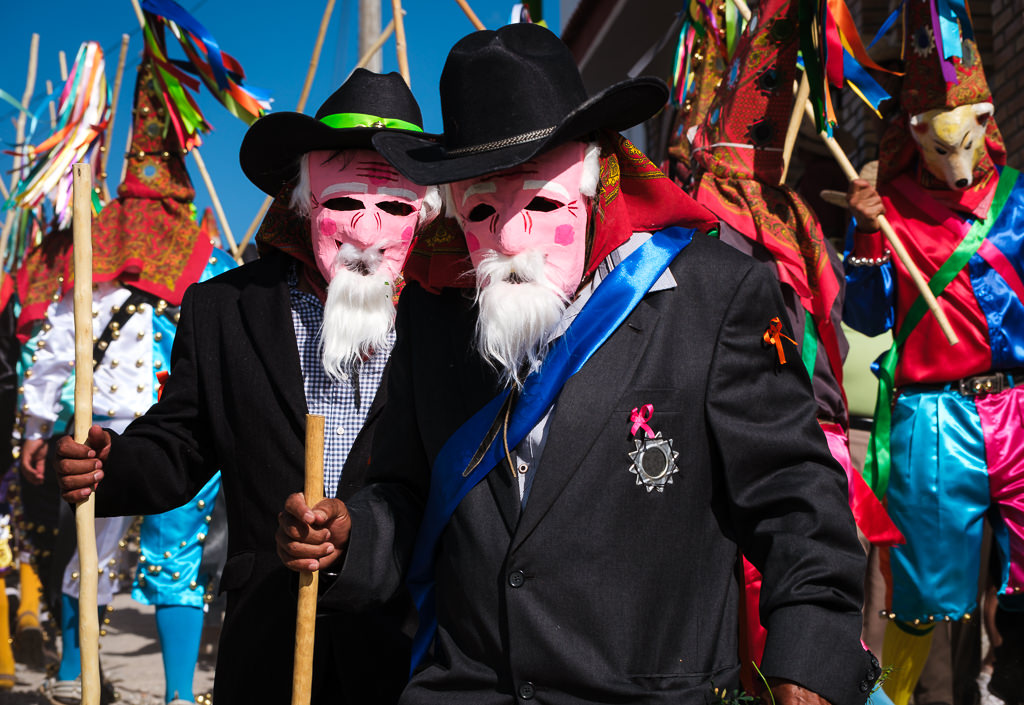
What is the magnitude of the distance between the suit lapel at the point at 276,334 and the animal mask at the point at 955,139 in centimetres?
258

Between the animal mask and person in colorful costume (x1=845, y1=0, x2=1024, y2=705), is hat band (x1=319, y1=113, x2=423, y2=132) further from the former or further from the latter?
the animal mask

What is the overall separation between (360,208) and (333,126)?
0.33 meters

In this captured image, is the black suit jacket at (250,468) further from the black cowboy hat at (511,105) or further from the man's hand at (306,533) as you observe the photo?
the black cowboy hat at (511,105)

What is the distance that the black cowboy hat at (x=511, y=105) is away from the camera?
2.43 metres

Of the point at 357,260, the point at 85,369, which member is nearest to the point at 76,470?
the point at 85,369

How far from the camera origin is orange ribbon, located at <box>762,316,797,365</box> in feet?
7.75

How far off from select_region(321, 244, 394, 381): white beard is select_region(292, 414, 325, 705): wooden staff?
3.42ft

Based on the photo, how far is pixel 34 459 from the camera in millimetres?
6605

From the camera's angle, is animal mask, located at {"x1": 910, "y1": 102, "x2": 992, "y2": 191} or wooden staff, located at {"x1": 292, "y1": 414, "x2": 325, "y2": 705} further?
animal mask, located at {"x1": 910, "y1": 102, "x2": 992, "y2": 191}

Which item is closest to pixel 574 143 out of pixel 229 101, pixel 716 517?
pixel 716 517

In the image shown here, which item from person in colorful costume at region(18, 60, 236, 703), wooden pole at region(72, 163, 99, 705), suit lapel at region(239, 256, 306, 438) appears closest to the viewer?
wooden pole at region(72, 163, 99, 705)

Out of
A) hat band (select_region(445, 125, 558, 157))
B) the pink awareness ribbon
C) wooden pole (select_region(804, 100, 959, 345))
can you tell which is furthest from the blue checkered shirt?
wooden pole (select_region(804, 100, 959, 345))

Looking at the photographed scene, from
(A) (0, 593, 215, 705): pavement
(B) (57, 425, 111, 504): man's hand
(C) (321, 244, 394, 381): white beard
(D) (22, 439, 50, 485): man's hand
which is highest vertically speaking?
(C) (321, 244, 394, 381): white beard

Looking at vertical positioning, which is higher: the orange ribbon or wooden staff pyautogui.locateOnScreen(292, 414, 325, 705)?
the orange ribbon
